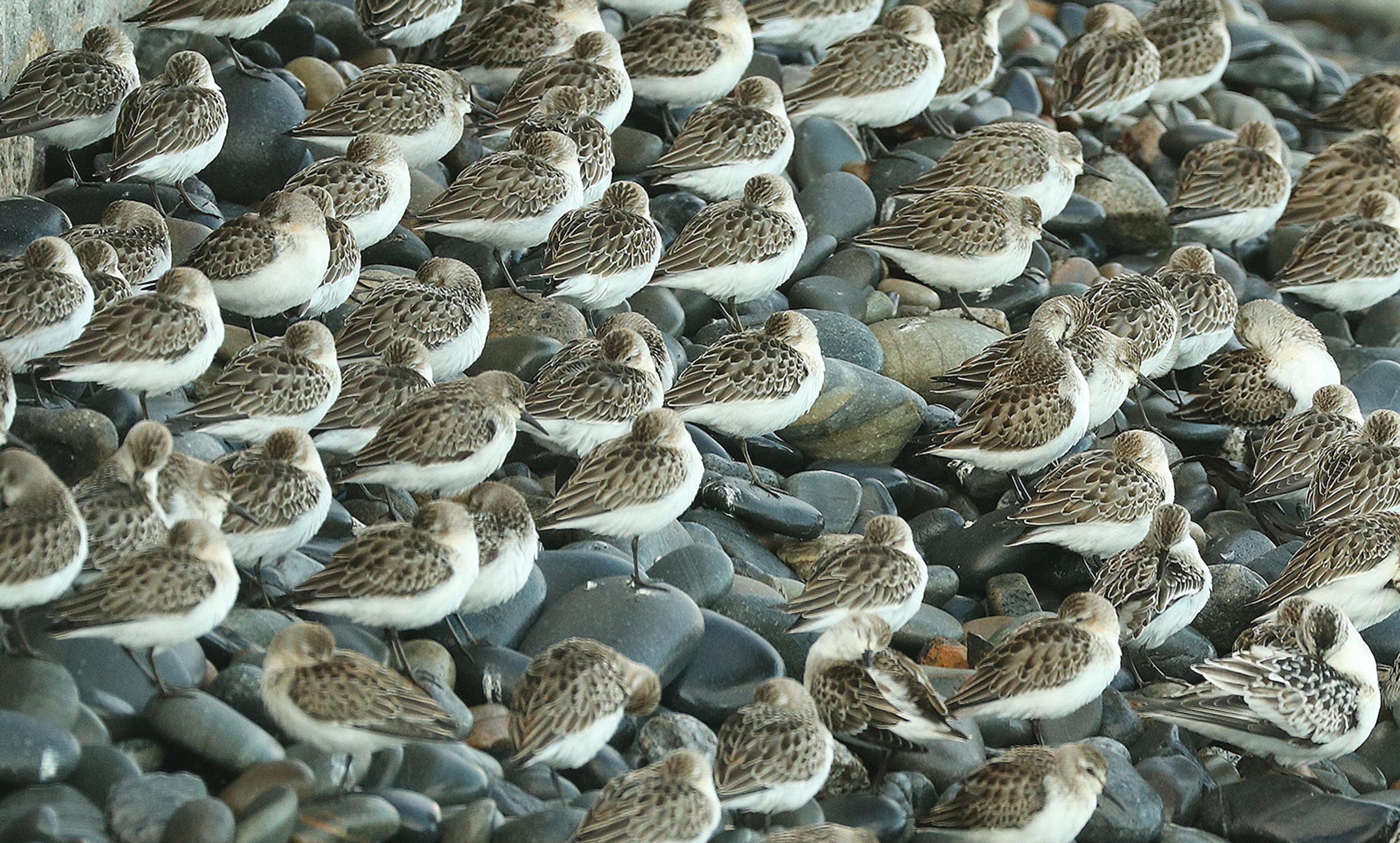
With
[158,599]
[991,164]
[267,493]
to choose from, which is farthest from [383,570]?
[991,164]

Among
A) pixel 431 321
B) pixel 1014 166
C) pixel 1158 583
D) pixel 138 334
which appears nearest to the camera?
pixel 138 334

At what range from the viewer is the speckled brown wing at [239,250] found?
941 centimetres

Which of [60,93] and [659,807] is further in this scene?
[60,93]

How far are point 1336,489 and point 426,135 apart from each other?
5752 mm

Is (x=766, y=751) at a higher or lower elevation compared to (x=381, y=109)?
lower

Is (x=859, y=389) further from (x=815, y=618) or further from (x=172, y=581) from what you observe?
(x=172, y=581)

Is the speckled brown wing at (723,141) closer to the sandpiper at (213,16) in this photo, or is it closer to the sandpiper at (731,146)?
the sandpiper at (731,146)

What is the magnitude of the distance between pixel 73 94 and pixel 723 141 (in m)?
3.94

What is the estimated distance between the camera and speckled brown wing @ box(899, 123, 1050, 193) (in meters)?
12.3

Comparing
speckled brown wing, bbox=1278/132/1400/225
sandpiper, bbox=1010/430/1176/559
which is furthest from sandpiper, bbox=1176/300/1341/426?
speckled brown wing, bbox=1278/132/1400/225

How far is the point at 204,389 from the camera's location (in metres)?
9.49

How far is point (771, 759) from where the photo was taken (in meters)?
7.03

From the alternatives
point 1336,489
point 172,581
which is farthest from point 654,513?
point 1336,489

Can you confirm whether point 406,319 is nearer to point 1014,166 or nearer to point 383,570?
point 383,570
